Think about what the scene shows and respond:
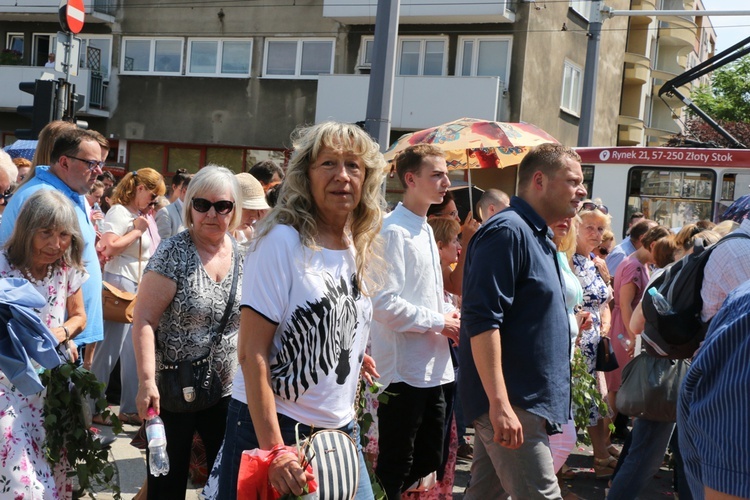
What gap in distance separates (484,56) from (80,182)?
20515 mm

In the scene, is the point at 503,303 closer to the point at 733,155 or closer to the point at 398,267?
the point at 398,267

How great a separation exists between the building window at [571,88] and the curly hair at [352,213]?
79.3 feet

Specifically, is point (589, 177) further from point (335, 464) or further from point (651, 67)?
point (651, 67)

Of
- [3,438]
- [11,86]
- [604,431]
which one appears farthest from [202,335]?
[11,86]

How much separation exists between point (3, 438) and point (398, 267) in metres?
2.09

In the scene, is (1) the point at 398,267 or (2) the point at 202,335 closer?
(2) the point at 202,335

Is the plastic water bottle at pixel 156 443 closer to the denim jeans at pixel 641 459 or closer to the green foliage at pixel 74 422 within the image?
the green foliage at pixel 74 422

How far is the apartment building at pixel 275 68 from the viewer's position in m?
24.3

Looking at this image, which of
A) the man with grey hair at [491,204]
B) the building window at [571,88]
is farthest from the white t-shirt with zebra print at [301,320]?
the building window at [571,88]

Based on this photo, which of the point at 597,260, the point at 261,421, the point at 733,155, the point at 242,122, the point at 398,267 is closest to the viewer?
the point at 261,421

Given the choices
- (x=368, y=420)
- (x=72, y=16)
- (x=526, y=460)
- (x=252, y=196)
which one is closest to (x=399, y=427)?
(x=368, y=420)


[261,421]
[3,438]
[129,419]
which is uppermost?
[261,421]

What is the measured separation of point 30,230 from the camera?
452cm

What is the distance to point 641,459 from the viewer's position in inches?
219
